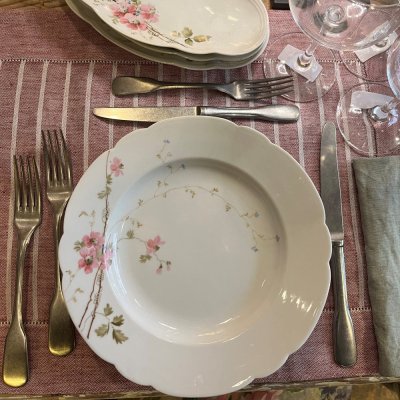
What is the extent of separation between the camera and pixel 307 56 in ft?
2.03

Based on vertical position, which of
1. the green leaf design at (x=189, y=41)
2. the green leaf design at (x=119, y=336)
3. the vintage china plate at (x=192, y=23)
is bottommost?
the green leaf design at (x=119, y=336)

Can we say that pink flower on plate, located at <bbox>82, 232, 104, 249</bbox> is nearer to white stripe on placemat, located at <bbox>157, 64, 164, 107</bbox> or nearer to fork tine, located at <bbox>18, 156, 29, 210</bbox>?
fork tine, located at <bbox>18, 156, 29, 210</bbox>

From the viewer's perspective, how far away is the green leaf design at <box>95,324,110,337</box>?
468 mm

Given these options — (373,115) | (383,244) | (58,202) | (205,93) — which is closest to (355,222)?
(383,244)

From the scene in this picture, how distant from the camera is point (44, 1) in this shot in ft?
2.10

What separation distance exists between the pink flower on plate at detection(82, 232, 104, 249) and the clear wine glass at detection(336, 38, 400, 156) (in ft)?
1.17

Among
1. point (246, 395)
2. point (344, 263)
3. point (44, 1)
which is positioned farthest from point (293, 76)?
point (246, 395)

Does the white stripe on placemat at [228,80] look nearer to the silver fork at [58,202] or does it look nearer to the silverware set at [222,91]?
the silverware set at [222,91]

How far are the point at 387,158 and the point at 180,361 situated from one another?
0.37 meters

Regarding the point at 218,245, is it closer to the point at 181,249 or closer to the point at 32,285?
the point at 181,249

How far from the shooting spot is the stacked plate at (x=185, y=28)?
564mm

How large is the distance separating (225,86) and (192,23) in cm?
10

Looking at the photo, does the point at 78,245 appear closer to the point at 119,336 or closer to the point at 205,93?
the point at 119,336

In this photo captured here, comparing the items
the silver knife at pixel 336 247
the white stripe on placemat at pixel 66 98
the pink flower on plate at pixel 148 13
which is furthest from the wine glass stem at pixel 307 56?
the white stripe on placemat at pixel 66 98
